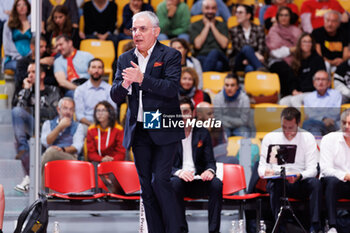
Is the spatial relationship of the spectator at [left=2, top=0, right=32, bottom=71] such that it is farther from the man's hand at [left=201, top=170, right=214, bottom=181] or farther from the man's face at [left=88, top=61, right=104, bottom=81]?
the man's hand at [left=201, top=170, right=214, bottom=181]

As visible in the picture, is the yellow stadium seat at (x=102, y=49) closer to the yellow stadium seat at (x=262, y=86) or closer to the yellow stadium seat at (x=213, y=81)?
the yellow stadium seat at (x=213, y=81)

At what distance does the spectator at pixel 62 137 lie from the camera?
5519 millimetres

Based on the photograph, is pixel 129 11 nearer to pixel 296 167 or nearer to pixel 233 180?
pixel 233 180

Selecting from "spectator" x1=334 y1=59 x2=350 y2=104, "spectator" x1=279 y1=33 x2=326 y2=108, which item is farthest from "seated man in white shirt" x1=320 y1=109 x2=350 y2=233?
"spectator" x1=279 y1=33 x2=326 y2=108

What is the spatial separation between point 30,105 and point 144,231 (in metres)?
1.85

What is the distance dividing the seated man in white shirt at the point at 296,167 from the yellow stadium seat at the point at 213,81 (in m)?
1.56

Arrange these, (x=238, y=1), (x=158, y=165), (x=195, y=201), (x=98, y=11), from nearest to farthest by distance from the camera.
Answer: (x=158, y=165) → (x=195, y=201) → (x=98, y=11) → (x=238, y=1)

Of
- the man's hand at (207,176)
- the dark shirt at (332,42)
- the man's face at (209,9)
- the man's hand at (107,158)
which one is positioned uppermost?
the man's face at (209,9)

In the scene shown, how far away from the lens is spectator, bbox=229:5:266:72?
7887 millimetres

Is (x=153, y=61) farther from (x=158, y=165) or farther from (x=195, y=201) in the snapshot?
(x=195, y=201)

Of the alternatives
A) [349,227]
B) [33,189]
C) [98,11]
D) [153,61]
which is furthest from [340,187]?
[98,11]

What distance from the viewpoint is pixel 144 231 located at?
448cm

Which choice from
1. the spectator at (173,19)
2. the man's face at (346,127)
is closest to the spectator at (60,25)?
the spectator at (173,19)

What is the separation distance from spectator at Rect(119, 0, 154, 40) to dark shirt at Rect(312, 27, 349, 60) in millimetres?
2354
